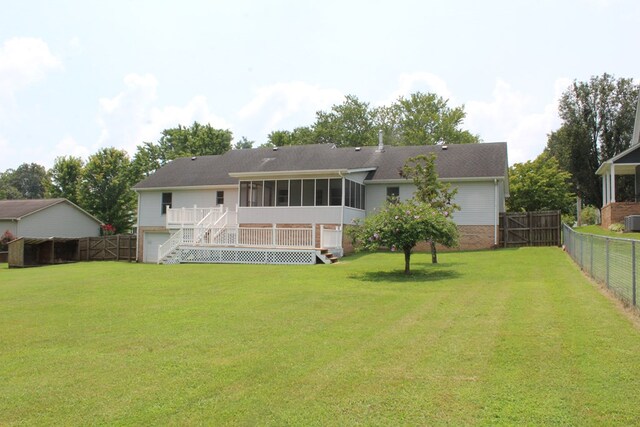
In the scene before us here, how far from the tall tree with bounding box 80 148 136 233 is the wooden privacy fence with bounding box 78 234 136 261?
12841mm

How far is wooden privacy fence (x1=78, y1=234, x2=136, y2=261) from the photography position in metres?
32.3

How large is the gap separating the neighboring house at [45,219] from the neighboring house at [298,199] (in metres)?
12.0

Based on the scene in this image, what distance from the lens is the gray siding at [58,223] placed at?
125ft

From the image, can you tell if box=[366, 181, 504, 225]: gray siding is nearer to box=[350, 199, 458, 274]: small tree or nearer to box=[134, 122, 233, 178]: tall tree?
box=[350, 199, 458, 274]: small tree

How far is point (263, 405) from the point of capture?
482 cm

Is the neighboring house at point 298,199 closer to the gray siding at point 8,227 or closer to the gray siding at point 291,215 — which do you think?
the gray siding at point 291,215

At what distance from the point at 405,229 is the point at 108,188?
123 feet

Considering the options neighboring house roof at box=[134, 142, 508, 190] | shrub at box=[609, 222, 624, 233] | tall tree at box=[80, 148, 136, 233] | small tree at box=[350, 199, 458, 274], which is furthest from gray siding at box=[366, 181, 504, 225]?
tall tree at box=[80, 148, 136, 233]

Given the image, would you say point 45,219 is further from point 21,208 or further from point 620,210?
point 620,210

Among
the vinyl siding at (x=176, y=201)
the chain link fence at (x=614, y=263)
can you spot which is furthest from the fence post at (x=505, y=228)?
the vinyl siding at (x=176, y=201)

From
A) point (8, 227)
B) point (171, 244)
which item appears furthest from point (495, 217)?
point (8, 227)

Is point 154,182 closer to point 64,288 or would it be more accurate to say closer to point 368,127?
point 64,288

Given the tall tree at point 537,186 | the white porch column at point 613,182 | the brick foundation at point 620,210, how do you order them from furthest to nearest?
the tall tree at point 537,186 < the white porch column at point 613,182 < the brick foundation at point 620,210

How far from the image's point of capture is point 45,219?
129ft
